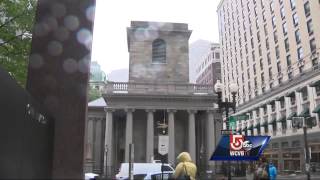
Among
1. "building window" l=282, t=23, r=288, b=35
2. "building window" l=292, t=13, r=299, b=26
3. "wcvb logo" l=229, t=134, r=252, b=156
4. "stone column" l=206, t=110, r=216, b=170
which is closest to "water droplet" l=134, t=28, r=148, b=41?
"stone column" l=206, t=110, r=216, b=170

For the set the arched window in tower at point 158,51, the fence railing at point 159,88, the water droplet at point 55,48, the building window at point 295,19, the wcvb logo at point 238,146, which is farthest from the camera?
the building window at point 295,19

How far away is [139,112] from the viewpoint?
44656 mm

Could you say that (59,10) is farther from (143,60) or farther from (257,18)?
(257,18)

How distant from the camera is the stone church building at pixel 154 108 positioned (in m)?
42.2

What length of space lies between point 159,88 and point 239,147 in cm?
3213

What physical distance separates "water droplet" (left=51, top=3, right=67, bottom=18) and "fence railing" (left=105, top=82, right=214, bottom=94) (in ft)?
108

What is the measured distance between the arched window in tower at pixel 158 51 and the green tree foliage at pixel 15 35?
1116 inches

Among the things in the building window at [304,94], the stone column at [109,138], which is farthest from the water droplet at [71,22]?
the building window at [304,94]

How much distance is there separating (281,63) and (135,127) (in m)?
33.8

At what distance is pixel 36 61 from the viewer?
963cm

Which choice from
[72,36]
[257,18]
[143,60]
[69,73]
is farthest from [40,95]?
[257,18]

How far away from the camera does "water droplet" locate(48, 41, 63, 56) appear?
967 centimetres

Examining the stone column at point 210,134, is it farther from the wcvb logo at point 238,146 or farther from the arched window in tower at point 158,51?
the wcvb logo at point 238,146

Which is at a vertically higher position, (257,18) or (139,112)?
(257,18)
